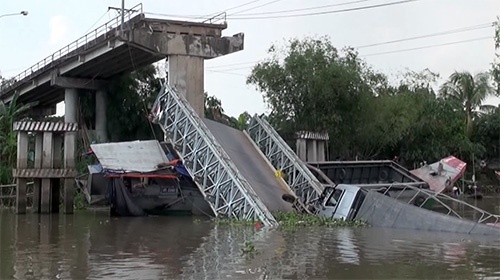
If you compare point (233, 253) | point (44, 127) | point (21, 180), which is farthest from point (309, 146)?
point (233, 253)

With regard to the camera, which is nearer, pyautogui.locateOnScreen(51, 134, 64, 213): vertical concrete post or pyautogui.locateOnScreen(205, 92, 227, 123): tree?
pyautogui.locateOnScreen(51, 134, 64, 213): vertical concrete post

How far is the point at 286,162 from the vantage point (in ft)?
110

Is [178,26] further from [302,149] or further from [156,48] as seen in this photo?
[302,149]

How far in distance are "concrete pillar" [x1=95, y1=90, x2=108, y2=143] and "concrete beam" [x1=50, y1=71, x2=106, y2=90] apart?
0.62 metres

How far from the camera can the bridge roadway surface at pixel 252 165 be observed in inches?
1152

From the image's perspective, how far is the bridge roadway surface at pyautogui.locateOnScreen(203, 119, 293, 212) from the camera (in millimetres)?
29266

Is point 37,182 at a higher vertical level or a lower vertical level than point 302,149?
lower

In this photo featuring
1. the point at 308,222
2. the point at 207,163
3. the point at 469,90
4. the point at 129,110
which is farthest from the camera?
the point at 469,90

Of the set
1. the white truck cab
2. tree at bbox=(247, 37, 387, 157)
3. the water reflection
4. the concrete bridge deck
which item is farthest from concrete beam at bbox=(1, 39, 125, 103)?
the water reflection

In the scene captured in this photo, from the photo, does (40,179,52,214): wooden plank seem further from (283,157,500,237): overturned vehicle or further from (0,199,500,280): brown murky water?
(283,157,500,237): overturned vehicle

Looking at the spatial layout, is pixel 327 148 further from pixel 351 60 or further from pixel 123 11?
pixel 123 11

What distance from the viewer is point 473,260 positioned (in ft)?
55.7

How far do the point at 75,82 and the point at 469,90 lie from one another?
35.2 m

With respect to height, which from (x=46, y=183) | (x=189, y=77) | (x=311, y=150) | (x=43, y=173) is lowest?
(x=46, y=183)
